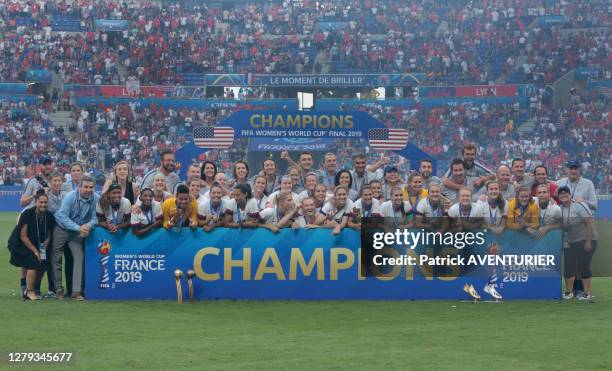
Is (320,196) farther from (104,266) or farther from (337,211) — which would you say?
(104,266)

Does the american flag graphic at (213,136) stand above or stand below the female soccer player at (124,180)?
above

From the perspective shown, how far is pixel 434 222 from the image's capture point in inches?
547

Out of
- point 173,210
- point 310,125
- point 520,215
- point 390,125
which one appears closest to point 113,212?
point 173,210

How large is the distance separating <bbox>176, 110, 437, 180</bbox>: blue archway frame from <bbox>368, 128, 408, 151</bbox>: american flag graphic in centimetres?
29

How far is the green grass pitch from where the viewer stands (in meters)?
9.45

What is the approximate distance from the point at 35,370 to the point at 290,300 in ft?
18.0

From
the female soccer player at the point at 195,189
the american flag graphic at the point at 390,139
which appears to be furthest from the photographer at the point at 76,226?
the american flag graphic at the point at 390,139

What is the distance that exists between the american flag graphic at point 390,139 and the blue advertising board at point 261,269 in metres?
9.95

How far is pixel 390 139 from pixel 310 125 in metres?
2.06

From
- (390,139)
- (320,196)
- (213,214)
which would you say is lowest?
(213,214)

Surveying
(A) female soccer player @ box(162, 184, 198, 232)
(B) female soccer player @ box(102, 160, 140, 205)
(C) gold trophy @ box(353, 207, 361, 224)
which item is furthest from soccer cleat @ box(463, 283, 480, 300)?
(B) female soccer player @ box(102, 160, 140, 205)

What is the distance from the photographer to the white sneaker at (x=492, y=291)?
45.6 ft

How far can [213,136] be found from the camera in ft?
79.9

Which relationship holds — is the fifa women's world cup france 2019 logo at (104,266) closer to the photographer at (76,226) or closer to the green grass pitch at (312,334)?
the photographer at (76,226)
